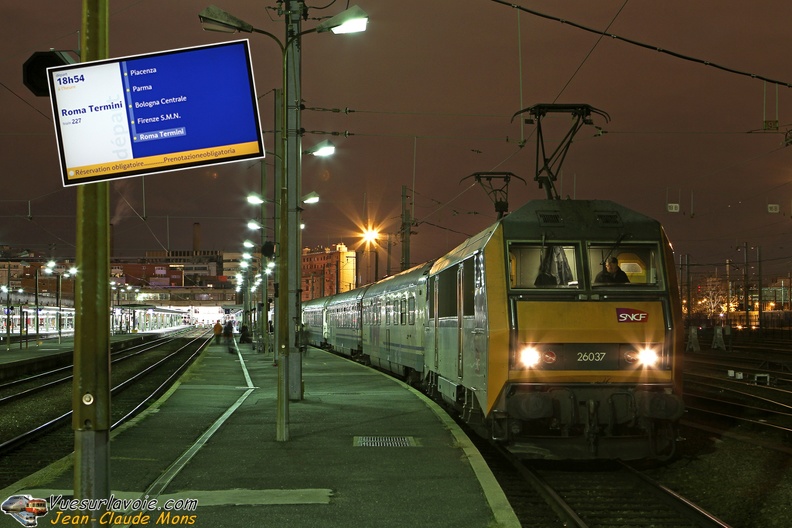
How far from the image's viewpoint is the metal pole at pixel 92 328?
5.53 m

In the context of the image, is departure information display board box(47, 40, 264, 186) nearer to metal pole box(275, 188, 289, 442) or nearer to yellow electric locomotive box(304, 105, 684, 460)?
yellow electric locomotive box(304, 105, 684, 460)

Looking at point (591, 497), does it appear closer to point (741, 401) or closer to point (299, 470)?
point (299, 470)

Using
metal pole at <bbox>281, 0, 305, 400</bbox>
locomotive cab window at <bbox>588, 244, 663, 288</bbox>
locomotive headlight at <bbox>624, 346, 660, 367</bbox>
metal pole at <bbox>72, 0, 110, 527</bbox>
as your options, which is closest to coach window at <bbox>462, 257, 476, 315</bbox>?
locomotive cab window at <bbox>588, 244, 663, 288</bbox>

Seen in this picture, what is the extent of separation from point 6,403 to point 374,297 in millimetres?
11974

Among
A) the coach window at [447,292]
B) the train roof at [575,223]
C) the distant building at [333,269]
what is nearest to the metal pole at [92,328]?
the train roof at [575,223]

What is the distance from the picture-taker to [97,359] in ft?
18.3

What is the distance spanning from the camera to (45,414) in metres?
19.8

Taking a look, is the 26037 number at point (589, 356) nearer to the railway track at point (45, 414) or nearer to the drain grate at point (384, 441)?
the drain grate at point (384, 441)

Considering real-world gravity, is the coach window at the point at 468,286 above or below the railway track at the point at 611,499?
above

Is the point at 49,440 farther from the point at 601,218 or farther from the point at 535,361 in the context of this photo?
the point at 601,218

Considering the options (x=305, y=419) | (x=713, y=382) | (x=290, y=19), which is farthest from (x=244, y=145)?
(x=713, y=382)

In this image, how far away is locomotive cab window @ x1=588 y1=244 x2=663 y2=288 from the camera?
36.2 ft

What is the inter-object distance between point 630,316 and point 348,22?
602cm

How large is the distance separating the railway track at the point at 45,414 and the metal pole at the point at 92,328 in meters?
6.03
